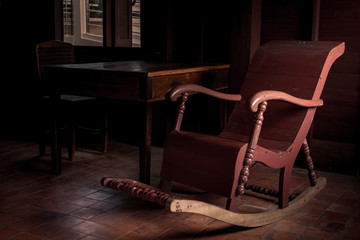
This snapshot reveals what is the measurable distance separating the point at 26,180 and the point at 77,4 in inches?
287

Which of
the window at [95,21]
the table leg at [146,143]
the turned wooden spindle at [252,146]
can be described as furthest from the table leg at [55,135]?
the turned wooden spindle at [252,146]


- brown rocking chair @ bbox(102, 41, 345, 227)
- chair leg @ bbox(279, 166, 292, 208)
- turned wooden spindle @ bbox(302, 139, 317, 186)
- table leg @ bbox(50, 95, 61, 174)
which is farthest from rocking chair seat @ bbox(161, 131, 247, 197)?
table leg @ bbox(50, 95, 61, 174)

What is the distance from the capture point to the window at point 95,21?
4.97 metres

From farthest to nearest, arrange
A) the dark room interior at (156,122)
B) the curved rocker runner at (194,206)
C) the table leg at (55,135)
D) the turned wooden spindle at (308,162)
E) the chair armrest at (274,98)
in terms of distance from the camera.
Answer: the table leg at (55,135) → the turned wooden spindle at (308,162) → the dark room interior at (156,122) → the chair armrest at (274,98) → the curved rocker runner at (194,206)

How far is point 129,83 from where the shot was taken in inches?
127

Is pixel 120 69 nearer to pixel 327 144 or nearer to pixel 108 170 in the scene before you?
pixel 108 170

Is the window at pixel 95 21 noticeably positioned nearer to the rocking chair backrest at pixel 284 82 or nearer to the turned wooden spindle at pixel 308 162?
the rocking chair backrest at pixel 284 82

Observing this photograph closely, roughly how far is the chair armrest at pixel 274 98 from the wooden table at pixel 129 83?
2.71 ft

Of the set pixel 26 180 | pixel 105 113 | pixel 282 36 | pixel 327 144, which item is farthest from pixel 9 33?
pixel 327 144

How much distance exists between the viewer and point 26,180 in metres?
3.73

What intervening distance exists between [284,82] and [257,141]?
0.52 m

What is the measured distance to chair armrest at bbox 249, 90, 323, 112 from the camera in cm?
261

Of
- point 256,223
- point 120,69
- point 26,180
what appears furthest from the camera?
point 26,180

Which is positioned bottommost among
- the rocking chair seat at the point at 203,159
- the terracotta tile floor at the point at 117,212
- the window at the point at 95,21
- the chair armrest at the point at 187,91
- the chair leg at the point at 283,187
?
the terracotta tile floor at the point at 117,212
